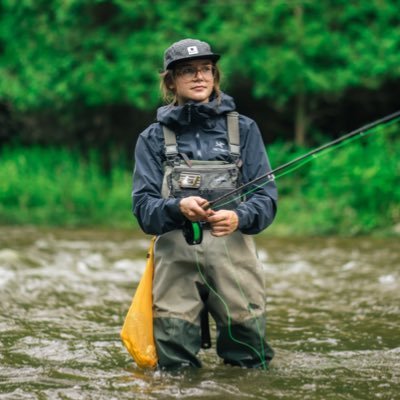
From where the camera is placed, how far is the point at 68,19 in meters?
14.5

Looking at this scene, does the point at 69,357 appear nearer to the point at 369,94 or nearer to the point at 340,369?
the point at 340,369

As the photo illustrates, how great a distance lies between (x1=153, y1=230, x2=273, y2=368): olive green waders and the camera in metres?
4.26

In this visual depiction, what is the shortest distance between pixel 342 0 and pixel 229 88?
8.32 ft

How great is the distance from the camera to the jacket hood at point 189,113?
4.17 meters

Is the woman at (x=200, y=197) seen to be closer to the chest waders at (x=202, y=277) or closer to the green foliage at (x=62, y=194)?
the chest waders at (x=202, y=277)

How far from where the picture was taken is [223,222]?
4.00 metres

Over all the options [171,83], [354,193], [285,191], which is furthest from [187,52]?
[285,191]

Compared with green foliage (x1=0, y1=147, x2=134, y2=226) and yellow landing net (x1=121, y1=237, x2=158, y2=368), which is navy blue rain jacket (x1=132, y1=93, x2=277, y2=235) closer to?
yellow landing net (x1=121, y1=237, x2=158, y2=368)

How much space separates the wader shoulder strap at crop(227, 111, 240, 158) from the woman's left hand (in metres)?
0.33

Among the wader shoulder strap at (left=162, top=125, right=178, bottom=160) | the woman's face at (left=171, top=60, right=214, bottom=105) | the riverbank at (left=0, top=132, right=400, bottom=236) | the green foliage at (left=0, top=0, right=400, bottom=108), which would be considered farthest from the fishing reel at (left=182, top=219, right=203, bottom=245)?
the green foliage at (left=0, top=0, right=400, bottom=108)

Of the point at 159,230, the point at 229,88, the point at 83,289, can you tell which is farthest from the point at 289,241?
the point at 159,230

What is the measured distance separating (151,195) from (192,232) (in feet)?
0.87

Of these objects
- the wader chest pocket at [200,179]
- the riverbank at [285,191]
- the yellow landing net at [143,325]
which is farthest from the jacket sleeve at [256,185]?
the riverbank at [285,191]

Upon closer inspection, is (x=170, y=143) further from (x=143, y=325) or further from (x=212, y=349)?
(x=212, y=349)
